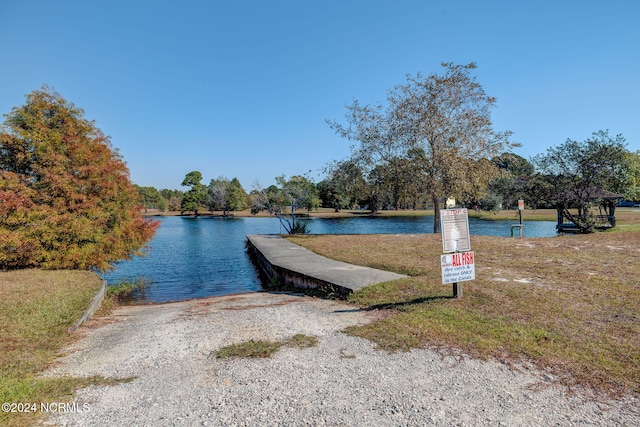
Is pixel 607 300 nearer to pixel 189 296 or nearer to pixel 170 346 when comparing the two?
pixel 170 346

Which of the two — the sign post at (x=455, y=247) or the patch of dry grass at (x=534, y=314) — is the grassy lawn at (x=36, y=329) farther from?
the sign post at (x=455, y=247)

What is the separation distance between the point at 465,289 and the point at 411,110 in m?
12.1

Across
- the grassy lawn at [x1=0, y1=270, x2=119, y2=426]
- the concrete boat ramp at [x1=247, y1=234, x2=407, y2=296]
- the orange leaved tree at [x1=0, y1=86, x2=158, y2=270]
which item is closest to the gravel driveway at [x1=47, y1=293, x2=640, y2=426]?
the grassy lawn at [x1=0, y1=270, x2=119, y2=426]

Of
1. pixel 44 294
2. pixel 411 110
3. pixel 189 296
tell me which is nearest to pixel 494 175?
pixel 411 110

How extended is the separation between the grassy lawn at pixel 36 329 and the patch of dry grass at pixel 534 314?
133 inches

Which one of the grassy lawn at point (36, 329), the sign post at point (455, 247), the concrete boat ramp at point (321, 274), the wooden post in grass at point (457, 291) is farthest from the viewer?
the concrete boat ramp at point (321, 274)

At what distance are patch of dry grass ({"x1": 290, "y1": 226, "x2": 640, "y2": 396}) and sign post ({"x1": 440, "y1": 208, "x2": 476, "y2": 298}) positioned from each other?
0.46 m

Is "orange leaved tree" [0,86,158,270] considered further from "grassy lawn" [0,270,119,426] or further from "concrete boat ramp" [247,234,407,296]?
"concrete boat ramp" [247,234,407,296]

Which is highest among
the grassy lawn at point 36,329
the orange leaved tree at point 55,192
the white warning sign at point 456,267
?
the orange leaved tree at point 55,192

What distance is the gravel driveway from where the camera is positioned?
279 centimetres

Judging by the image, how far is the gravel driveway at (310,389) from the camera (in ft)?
9.17

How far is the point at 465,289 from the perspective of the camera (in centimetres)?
652

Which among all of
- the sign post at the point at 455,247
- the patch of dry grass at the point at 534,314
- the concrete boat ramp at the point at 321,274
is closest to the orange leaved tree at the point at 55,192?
the concrete boat ramp at the point at 321,274

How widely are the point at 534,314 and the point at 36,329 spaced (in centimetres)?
714
